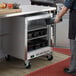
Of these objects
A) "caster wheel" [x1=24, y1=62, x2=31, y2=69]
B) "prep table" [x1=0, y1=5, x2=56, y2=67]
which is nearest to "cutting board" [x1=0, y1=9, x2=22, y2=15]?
"prep table" [x1=0, y1=5, x2=56, y2=67]

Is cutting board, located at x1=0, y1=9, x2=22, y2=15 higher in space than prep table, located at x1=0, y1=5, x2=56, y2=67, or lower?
higher

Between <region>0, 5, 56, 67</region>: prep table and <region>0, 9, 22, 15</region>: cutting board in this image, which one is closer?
<region>0, 9, 22, 15</region>: cutting board

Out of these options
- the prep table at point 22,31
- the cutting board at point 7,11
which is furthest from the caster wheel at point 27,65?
the cutting board at point 7,11

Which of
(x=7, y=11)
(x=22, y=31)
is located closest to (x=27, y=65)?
(x=22, y=31)

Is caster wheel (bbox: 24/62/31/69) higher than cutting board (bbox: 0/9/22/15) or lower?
lower

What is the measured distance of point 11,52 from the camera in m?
3.62

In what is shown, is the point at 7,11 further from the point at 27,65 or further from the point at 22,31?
the point at 27,65

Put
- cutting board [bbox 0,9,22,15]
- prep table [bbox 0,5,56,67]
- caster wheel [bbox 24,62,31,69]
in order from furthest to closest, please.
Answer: caster wheel [bbox 24,62,31,69] → prep table [bbox 0,5,56,67] → cutting board [bbox 0,9,22,15]

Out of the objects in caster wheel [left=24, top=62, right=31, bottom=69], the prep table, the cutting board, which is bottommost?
caster wheel [left=24, top=62, right=31, bottom=69]

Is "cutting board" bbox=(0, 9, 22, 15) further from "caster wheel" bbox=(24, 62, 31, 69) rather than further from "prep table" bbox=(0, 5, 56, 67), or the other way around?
"caster wheel" bbox=(24, 62, 31, 69)

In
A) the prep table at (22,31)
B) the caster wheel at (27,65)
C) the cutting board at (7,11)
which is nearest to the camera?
the cutting board at (7,11)

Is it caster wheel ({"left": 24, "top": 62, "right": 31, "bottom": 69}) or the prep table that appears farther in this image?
caster wheel ({"left": 24, "top": 62, "right": 31, "bottom": 69})

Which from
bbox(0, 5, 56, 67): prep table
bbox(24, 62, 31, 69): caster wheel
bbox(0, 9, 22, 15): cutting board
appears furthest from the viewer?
bbox(24, 62, 31, 69): caster wheel

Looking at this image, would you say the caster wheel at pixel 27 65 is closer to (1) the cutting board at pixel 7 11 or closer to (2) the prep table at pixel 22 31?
(2) the prep table at pixel 22 31
